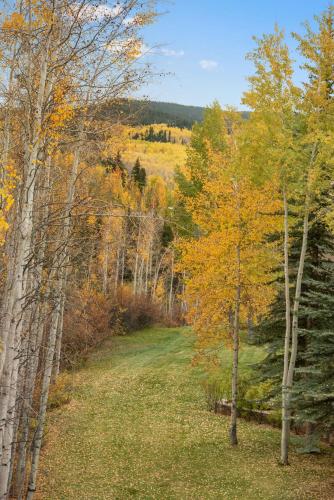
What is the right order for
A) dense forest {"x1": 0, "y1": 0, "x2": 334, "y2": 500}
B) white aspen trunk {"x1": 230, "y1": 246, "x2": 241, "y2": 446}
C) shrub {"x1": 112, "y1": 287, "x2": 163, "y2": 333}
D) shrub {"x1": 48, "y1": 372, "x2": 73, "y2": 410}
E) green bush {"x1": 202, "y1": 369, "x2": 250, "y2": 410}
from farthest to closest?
shrub {"x1": 112, "y1": 287, "x2": 163, "y2": 333} → green bush {"x1": 202, "y1": 369, "x2": 250, "y2": 410} → shrub {"x1": 48, "y1": 372, "x2": 73, "y2": 410} → white aspen trunk {"x1": 230, "y1": 246, "x2": 241, "y2": 446} → dense forest {"x1": 0, "y1": 0, "x2": 334, "y2": 500}

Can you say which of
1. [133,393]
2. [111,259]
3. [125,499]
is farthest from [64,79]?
[111,259]

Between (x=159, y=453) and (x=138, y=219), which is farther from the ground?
(x=138, y=219)

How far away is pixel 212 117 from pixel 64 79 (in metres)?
26.9

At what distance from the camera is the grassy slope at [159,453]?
1128 centimetres

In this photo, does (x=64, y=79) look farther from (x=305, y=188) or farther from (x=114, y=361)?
(x=114, y=361)

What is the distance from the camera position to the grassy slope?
11281 millimetres

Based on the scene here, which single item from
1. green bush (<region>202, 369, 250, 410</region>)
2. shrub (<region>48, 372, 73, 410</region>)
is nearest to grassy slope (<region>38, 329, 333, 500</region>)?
shrub (<region>48, 372, 73, 410</region>)

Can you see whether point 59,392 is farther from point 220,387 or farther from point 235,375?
point 220,387

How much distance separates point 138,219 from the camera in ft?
25.5

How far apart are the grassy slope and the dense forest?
2.08 feet

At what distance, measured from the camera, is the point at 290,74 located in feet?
42.0

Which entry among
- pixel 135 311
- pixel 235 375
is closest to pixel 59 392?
pixel 235 375

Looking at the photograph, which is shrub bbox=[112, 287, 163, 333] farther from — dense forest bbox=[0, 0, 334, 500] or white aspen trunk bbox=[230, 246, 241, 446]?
white aspen trunk bbox=[230, 246, 241, 446]

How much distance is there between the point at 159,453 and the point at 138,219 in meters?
8.94
